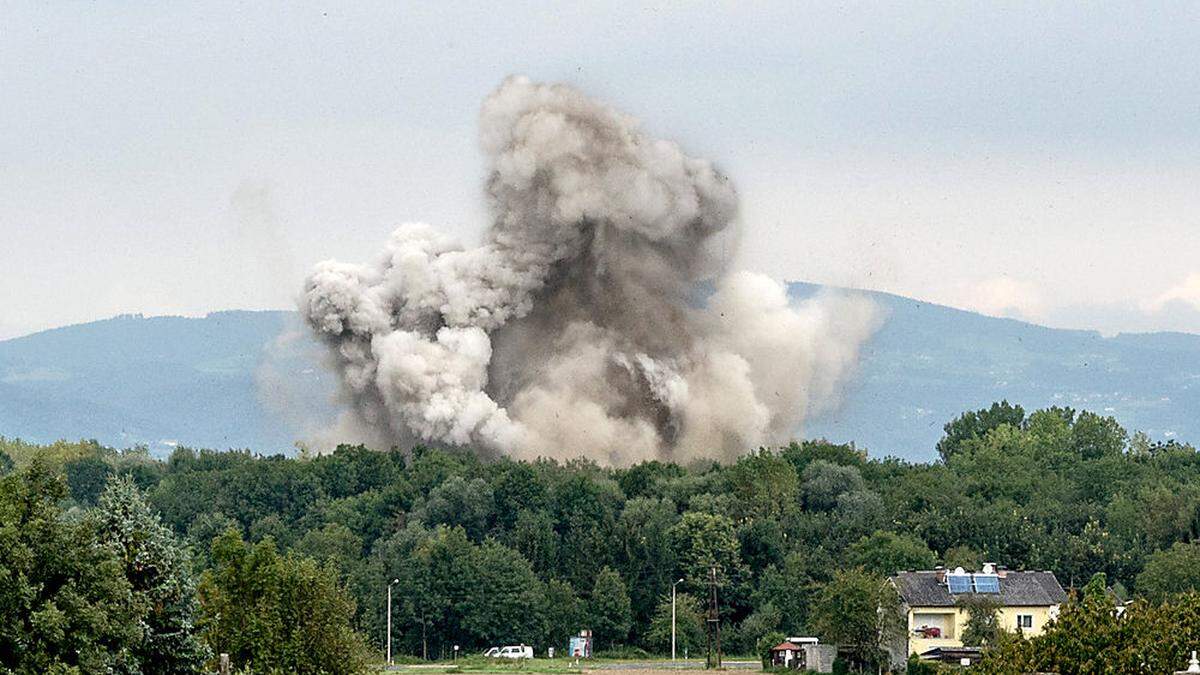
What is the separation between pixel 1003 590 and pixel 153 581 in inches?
2087

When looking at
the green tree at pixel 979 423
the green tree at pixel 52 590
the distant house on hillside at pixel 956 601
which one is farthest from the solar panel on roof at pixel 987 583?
the green tree at pixel 979 423

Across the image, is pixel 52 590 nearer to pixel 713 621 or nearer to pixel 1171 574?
pixel 1171 574

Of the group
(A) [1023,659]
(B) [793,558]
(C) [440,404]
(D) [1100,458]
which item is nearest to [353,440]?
(C) [440,404]

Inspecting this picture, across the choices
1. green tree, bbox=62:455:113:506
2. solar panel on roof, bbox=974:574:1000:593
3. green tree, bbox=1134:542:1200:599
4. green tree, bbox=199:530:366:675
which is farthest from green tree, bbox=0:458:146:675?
green tree, bbox=62:455:113:506

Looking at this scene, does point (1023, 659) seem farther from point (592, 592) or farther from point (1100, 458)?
point (1100, 458)

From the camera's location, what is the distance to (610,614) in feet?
336

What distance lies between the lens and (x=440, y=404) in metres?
116

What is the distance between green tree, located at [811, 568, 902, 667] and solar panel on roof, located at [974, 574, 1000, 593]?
13.2 ft

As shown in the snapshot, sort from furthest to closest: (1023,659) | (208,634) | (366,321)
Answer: (366,321)
(1023,659)
(208,634)

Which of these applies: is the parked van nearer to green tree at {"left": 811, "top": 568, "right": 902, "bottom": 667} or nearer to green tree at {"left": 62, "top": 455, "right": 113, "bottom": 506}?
green tree at {"left": 811, "top": 568, "right": 902, "bottom": 667}

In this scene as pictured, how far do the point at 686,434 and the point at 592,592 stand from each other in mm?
20011

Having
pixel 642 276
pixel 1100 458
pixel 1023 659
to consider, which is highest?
pixel 642 276

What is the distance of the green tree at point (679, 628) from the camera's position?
100500mm

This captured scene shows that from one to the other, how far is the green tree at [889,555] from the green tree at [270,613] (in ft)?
153
